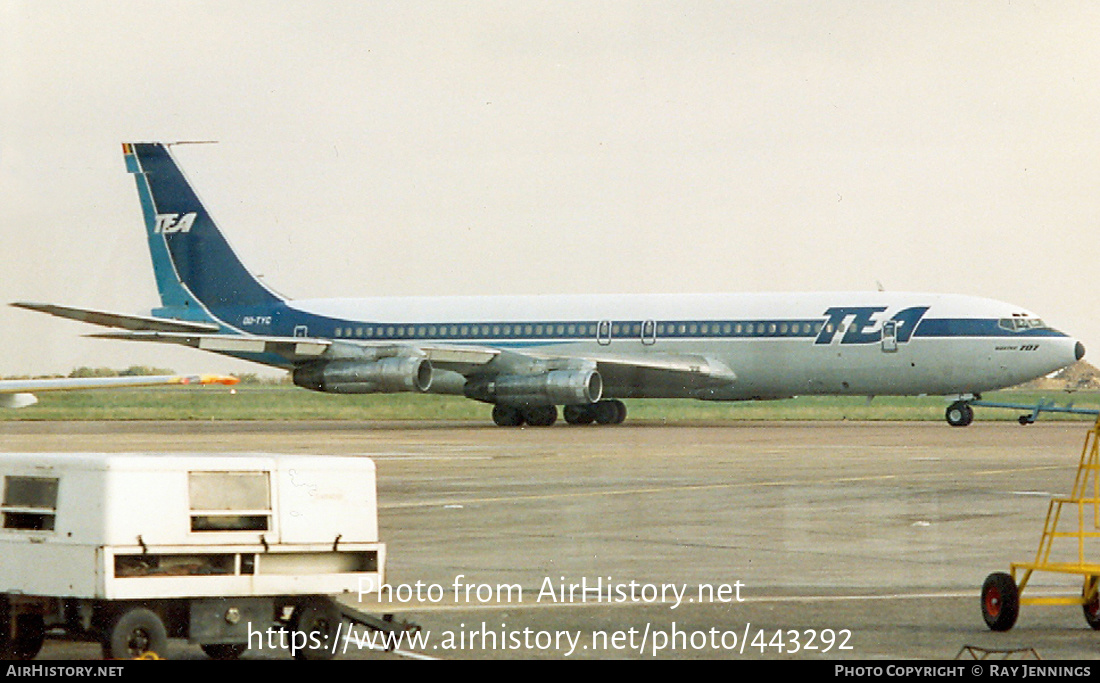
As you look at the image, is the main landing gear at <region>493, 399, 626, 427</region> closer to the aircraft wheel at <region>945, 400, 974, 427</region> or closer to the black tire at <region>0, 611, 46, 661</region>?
the aircraft wheel at <region>945, 400, 974, 427</region>

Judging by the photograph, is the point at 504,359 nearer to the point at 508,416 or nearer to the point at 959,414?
the point at 508,416

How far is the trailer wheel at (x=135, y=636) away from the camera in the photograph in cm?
867

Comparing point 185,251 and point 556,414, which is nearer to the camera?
point 556,414

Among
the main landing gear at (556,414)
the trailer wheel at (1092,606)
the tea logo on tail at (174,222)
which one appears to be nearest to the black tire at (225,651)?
the trailer wheel at (1092,606)

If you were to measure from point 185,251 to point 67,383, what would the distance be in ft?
119

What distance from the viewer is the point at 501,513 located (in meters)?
19.0

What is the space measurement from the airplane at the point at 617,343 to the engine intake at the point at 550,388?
0.14ft

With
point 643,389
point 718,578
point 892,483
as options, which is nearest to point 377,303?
point 643,389

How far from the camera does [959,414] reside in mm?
46000

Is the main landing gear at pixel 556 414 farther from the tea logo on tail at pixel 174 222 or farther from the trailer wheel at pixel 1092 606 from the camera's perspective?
the trailer wheel at pixel 1092 606

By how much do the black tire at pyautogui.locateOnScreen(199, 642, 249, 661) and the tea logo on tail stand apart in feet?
142

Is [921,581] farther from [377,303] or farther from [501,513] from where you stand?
[377,303]

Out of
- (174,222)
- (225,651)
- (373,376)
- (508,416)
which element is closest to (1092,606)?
(225,651)

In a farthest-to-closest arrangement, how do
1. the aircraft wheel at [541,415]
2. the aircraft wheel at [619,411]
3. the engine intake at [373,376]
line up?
the aircraft wheel at [619,411], the aircraft wheel at [541,415], the engine intake at [373,376]
